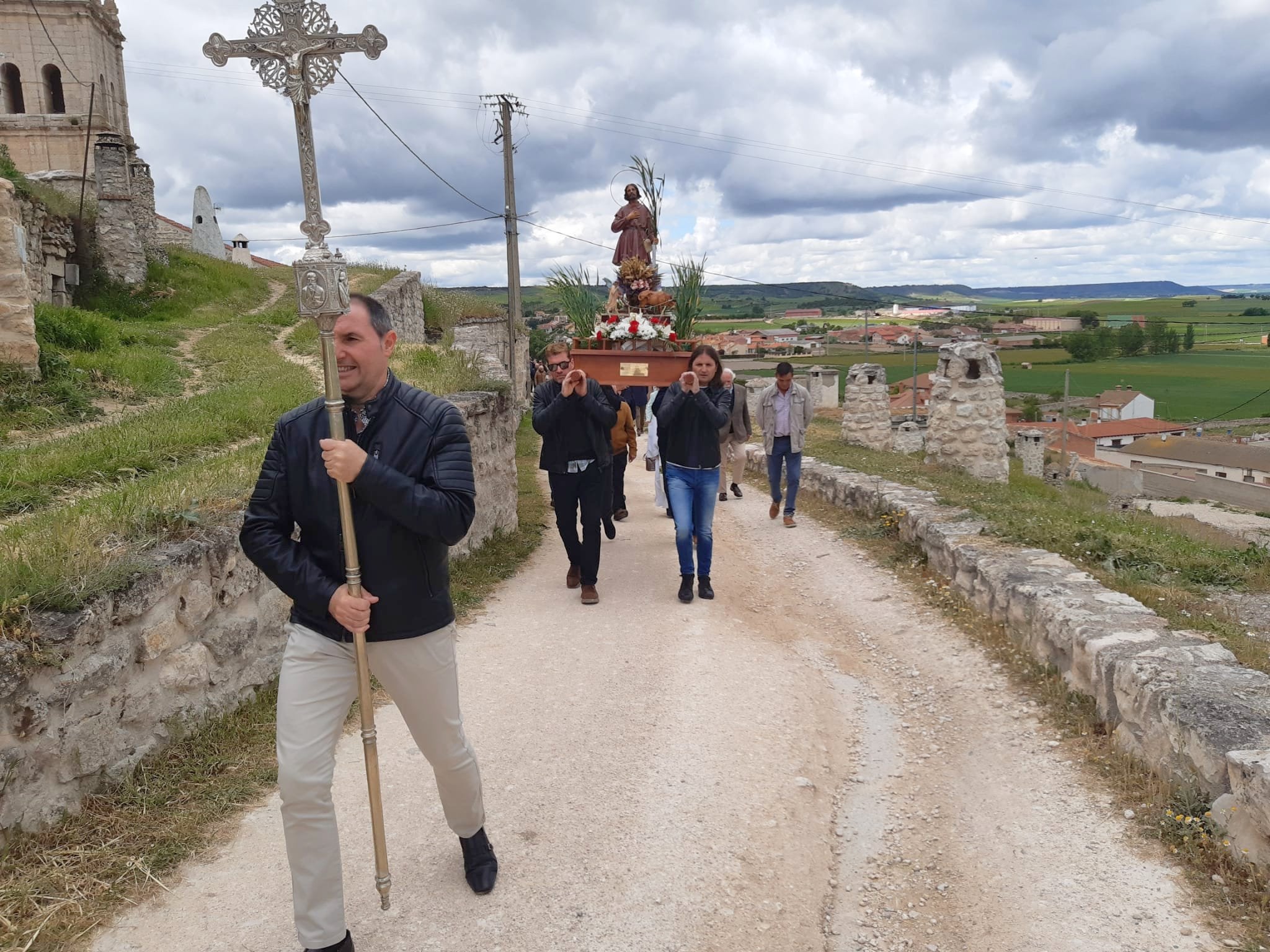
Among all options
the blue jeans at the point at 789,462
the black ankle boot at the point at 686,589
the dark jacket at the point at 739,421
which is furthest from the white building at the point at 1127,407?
the black ankle boot at the point at 686,589

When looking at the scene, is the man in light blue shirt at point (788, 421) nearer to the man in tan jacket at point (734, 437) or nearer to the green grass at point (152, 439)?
the man in tan jacket at point (734, 437)

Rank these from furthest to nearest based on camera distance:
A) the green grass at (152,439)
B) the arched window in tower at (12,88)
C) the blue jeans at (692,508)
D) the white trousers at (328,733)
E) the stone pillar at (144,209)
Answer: the arched window in tower at (12,88), the stone pillar at (144,209), the blue jeans at (692,508), the green grass at (152,439), the white trousers at (328,733)

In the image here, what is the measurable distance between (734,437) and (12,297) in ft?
23.0

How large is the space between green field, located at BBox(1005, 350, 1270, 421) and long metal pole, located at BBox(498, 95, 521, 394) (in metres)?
57.5

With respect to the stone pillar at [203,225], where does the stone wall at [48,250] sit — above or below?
below

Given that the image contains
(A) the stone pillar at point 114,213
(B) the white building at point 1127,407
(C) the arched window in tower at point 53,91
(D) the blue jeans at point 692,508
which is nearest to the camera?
(D) the blue jeans at point 692,508

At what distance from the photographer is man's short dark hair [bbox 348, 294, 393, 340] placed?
9.58 feet

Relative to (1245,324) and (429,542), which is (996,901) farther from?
(1245,324)

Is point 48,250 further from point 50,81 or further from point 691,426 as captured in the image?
point 50,81

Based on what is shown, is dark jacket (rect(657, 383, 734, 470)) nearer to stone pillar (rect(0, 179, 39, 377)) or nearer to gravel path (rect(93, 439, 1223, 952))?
gravel path (rect(93, 439, 1223, 952))

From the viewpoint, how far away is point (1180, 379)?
76188 mm

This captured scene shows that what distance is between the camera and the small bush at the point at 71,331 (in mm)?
10688

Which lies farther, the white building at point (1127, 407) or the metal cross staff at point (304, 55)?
the white building at point (1127, 407)

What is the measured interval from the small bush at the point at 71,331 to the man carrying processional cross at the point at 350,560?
8.97m
